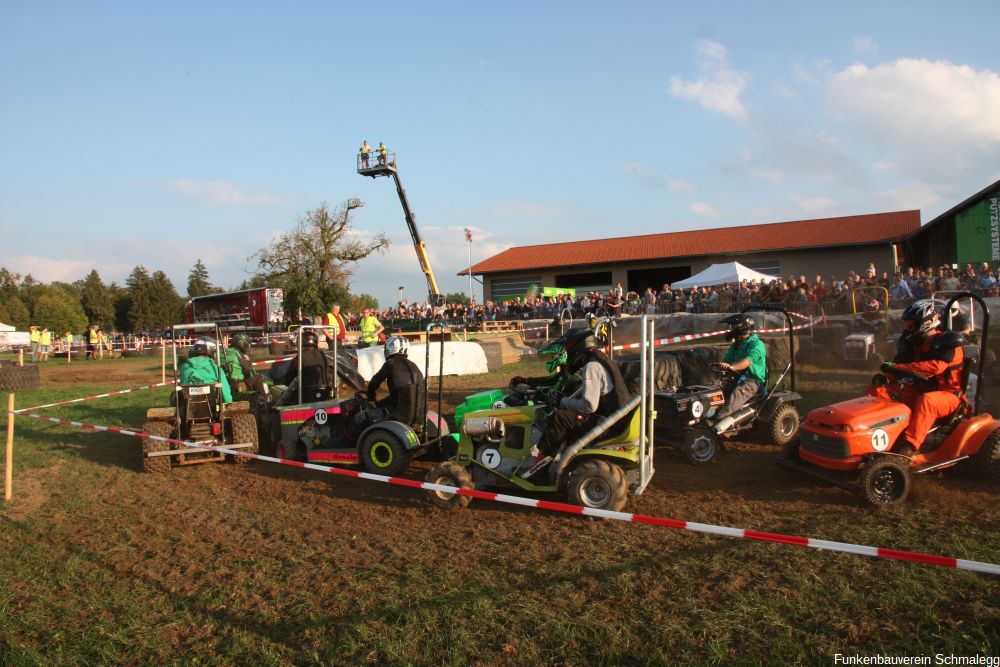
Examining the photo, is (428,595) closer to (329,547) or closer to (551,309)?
(329,547)

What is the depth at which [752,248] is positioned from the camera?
33156 millimetres

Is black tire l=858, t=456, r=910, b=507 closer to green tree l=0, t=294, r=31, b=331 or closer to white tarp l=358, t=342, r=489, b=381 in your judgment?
white tarp l=358, t=342, r=489, b=381

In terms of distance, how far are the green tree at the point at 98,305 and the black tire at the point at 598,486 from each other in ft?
258

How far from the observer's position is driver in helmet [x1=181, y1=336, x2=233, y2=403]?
8336mm

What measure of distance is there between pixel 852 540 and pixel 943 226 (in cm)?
2640

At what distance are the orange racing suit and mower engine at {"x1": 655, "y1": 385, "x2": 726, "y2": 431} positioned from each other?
6.05 ft

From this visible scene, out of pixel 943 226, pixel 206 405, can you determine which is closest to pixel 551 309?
pixel 943 226

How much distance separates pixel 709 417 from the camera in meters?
7.45

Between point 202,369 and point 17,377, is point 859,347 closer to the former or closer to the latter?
point 202,369

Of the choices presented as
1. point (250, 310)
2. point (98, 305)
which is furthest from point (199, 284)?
point (250, 310)

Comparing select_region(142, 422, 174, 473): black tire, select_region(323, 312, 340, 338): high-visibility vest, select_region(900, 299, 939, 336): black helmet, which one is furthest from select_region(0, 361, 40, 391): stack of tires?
select_region(900, 299, 939, 336): black helmet

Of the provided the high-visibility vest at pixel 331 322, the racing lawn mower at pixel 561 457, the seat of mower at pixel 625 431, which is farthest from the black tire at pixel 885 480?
the high-visibility vest at pixel 331 322

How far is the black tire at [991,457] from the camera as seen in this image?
224 inches

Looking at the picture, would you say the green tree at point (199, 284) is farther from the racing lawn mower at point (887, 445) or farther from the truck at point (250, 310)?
the racing lawn mower at point (887, 445)
